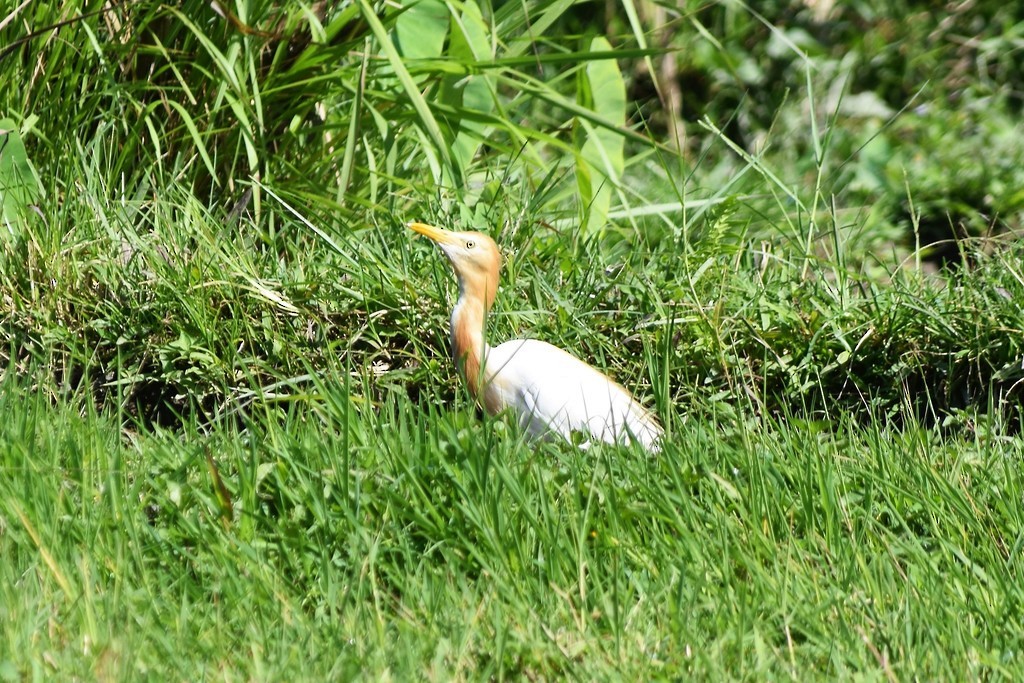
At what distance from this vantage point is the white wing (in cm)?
316

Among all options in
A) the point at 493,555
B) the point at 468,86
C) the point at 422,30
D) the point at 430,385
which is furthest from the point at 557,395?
the point at 422,30

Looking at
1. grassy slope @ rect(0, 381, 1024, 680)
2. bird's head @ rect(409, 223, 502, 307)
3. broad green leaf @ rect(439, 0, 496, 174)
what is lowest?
grassy slope @ rect(0, 381, 1024, 680)

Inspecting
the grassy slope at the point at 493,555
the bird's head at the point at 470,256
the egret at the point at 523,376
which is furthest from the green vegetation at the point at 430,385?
the bird's head at the point at 470,256

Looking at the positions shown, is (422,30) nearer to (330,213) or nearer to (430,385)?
(330,213)

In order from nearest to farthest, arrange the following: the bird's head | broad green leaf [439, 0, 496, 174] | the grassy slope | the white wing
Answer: the grassy slope → the white wing → the bird's head → broad green leaf [439, 0, 496, 174]

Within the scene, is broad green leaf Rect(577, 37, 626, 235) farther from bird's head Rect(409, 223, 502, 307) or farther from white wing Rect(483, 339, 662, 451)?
white wing Rect(483, 339, 662, 451)

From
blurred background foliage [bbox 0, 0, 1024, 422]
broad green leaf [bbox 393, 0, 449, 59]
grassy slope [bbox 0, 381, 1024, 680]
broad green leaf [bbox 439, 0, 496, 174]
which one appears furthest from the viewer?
broad green leaf [bbox 393, 0, 449, 59]

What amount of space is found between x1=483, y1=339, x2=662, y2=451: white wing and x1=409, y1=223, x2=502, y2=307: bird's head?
197 mm

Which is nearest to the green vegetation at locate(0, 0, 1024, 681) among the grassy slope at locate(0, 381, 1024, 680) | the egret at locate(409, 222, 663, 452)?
the grassy slope at locate(0, 381, 1024, 680)

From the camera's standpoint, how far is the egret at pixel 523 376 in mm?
3166

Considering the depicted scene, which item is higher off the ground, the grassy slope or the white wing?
the grassy slope

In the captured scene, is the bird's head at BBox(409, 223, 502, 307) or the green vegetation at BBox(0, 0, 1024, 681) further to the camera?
the bird's head at BBox(409, 223, 502, 307)

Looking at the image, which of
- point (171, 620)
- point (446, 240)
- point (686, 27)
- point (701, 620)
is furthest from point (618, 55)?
point (686, 27)

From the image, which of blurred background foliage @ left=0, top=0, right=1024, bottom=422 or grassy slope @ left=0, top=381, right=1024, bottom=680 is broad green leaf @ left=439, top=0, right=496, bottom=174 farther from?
grassy slope @ left=0, top=381, right=1024, bottom=680
